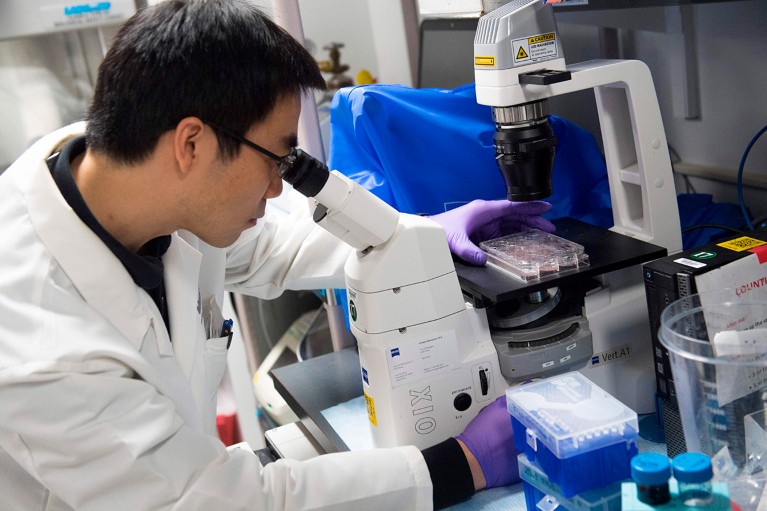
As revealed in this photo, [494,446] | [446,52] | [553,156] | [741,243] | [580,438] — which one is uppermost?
[446,52]

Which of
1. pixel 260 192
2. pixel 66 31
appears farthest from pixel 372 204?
pixel 66 31

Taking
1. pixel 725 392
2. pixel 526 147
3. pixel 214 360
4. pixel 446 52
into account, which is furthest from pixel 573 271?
pixel 446 52

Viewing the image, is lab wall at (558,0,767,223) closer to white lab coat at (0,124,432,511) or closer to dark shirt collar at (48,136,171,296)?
white lab coat at (0,124,432,511)

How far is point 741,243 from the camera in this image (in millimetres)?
1161

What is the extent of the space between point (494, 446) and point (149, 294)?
56 cm

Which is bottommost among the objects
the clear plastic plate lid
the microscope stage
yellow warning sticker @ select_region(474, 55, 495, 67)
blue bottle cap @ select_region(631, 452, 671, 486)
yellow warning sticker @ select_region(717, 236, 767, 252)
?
blue bottle cap @ select_region(631, 452, 671, 486)

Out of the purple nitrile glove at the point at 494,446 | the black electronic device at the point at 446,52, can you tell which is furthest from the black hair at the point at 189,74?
the black electronic device at the point at 446,52

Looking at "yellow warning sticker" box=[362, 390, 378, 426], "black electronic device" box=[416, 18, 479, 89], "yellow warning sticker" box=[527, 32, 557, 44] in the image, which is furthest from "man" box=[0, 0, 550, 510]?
"black electronic device" box=[416, 18, 479, 89]

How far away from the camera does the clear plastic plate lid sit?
48.6 inches

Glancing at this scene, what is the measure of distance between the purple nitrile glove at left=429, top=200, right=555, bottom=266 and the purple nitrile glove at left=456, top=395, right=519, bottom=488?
0.90 feet

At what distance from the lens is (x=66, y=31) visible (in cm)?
259

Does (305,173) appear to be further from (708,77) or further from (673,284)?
(708,77)

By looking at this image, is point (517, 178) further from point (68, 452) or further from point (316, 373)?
point (68, 452)

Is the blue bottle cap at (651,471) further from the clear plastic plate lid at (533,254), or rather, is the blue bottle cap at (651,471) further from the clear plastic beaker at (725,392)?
the clear plastic plate lid at (533,254)
